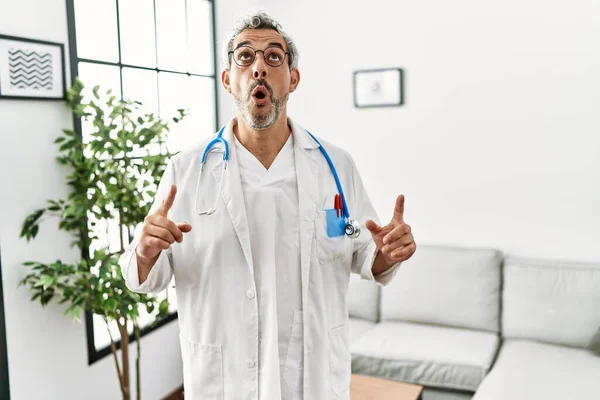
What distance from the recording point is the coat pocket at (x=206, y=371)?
144 centimetres

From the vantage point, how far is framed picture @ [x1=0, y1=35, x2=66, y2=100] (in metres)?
2.12

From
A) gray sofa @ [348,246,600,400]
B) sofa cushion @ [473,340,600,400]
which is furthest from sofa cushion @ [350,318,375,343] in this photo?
sofa cushion @ [473,340,600,400]

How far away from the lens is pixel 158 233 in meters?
1.26

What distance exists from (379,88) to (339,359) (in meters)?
2.37

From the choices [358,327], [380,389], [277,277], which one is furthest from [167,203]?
[358,327]

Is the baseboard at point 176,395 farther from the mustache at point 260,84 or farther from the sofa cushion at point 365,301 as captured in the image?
the mustache at point 260,84

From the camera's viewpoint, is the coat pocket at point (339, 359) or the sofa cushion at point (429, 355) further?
the sofa cushion at point (429, 355)

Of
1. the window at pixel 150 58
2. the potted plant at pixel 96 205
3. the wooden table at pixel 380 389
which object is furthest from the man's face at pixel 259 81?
the wooden table at pixel 380 389

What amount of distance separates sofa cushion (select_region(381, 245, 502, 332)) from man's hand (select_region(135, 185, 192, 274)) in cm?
224

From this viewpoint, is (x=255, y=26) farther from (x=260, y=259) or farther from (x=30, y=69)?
(x=30, y=69)

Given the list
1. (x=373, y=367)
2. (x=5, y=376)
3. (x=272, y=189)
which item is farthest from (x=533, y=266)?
(x=5, y=376)

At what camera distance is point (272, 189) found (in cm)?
151

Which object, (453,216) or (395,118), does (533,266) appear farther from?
(395,118)

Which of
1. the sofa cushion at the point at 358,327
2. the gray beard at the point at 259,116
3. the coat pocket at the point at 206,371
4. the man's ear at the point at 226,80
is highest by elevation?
the man's ear at the point at 226,80
